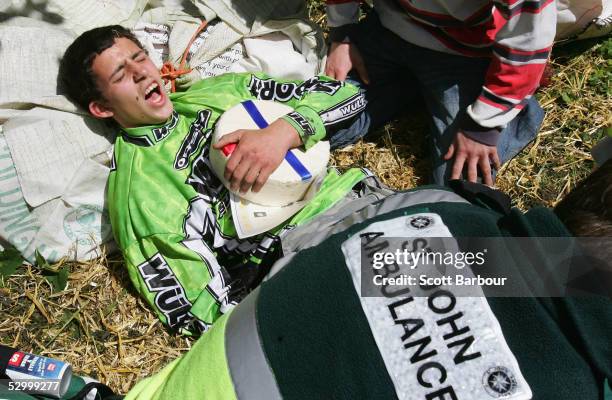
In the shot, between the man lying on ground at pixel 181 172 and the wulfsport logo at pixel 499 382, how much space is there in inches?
50.5

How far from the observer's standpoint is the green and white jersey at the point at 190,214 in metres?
→ 2.40

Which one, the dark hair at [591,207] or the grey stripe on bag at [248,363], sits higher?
the dark hair at [591,207]

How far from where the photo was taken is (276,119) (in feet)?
7.92

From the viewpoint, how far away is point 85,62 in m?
2.54

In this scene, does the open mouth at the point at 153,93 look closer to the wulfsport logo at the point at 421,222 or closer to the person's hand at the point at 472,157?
the person's hand at the point at 472,157

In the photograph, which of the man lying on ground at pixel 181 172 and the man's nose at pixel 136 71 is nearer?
the man lying on ground at pixel 181 172

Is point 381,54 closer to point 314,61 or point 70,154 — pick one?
point 314,61

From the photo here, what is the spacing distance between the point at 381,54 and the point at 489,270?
73.1 inches

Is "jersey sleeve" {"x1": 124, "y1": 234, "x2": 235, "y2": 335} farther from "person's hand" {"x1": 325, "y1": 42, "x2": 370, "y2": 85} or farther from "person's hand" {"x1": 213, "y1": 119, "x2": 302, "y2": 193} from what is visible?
"person's hand" {"x1": 325, "y1": 42, "x2": 370, "y2": 85}

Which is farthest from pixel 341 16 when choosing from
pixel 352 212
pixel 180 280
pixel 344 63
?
pixel 180 280

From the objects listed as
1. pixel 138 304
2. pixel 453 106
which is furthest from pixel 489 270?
pixel 138 304

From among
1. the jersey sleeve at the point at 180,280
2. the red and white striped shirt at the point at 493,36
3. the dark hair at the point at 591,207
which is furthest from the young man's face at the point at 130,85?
the dark hair at the point at 591,207

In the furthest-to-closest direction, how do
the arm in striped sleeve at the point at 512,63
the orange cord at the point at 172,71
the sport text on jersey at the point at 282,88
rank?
the orange cord at the point at 172,71 < the sport text on jersey at the point at 282,88 < the arm in striped sleeve at the point at 512,63

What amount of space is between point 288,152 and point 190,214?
0.50m
